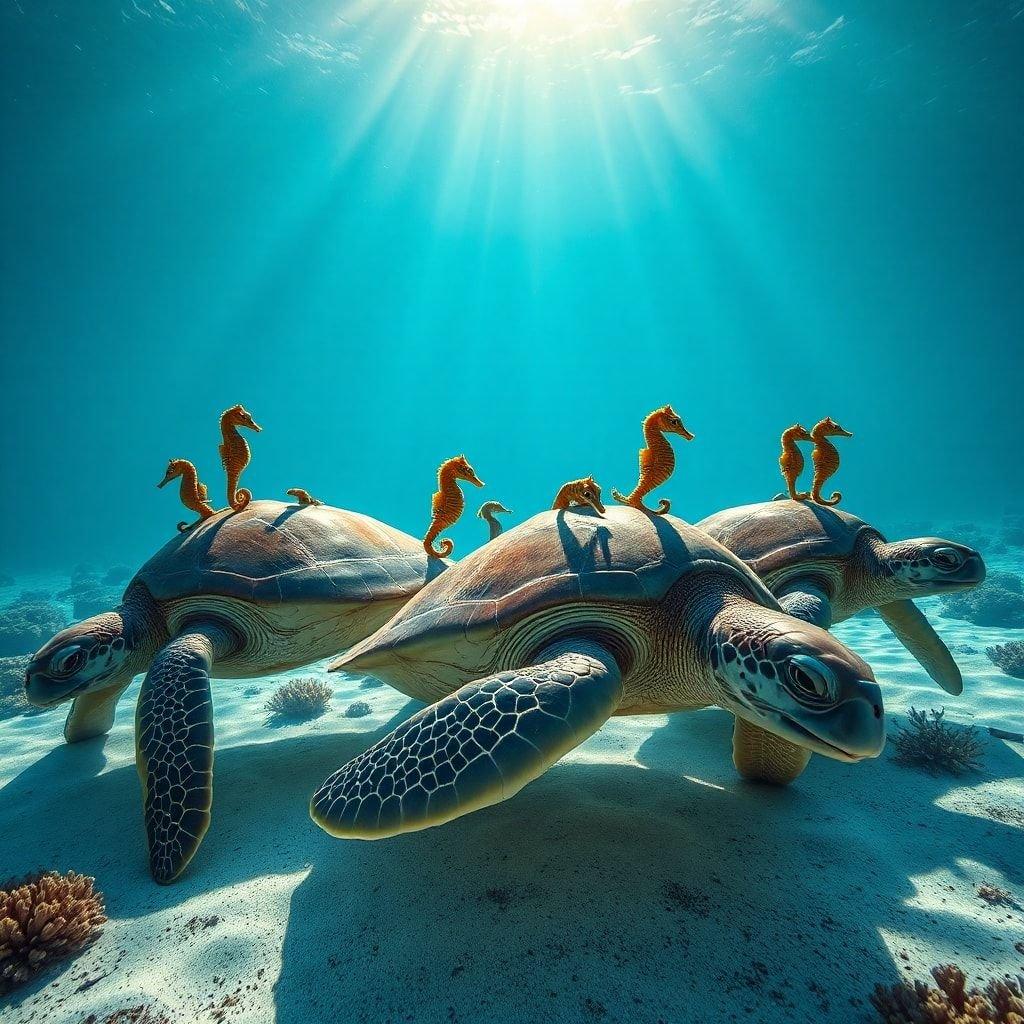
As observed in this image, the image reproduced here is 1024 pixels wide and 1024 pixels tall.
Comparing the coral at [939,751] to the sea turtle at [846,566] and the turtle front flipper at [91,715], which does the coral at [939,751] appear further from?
the turtle front flipper at [91,715]

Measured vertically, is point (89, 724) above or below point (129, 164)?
below

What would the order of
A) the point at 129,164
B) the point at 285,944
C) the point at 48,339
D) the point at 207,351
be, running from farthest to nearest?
1. the point at 207,351
2. the point at 48,339
3. the point at 129,164
4. the point at 285,944

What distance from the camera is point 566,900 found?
166 centimetres

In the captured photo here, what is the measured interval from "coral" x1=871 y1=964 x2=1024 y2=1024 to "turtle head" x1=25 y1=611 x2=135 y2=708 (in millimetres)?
4072

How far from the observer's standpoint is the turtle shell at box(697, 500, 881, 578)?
12.1 ft

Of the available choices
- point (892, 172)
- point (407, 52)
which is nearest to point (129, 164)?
point (407, 52)

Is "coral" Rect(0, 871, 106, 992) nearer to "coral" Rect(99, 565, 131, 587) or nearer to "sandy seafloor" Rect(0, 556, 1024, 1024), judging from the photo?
"sandy seafloor" Rect(0, 556, 1024, 1024)

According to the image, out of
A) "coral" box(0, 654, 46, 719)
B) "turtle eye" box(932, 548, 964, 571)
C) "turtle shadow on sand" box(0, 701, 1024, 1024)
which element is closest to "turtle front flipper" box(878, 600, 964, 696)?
"turtle eye" box(932, 548, 964, 571)

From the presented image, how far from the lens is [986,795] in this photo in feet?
8.76

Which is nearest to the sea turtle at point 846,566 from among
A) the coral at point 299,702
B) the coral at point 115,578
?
the coral at point 299,702

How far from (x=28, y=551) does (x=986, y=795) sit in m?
87.3

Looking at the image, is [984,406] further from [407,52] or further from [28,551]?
[28,551]

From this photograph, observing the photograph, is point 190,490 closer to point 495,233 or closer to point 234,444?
point 234,444

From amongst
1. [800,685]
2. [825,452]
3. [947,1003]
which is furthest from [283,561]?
[825,452]
